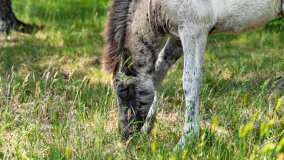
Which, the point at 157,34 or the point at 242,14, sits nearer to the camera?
the point at 242,14

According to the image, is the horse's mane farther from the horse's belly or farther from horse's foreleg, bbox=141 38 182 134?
the horse's belly

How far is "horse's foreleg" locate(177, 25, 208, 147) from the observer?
3578mm

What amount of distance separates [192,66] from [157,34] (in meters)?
0.59

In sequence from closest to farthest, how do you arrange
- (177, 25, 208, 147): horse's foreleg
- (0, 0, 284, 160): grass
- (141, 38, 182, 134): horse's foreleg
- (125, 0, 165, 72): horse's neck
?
(0, 0, 284, 160): grass → (177, 25, 208, 147): horse's foreleg → (125, 0, 165, 72): horse's neck → (141, 38, 182, 134): horse's foreleg

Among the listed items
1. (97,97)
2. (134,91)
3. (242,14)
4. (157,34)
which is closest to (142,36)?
(157,34)

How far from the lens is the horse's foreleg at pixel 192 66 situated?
358cm

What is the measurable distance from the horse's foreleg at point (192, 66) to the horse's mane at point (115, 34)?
2.32ft

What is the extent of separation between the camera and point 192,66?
11.9 ft

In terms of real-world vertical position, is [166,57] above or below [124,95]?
above

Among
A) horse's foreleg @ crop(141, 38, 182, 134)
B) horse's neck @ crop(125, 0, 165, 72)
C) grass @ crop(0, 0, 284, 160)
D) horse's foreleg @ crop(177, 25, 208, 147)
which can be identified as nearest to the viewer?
grass @ crop(0, 0, 284, 160)

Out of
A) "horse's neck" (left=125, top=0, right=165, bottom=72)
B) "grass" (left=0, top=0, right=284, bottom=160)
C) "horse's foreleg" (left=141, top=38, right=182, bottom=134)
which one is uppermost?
"horse's neck" (left=125, top=0, right=165, bottom=72)

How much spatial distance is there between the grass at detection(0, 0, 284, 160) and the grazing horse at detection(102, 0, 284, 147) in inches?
7.4

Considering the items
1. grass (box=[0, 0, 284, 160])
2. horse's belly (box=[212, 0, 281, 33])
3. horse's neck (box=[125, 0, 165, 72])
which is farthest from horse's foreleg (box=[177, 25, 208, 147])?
horse's neck (box=[125, 0, 165, 72])

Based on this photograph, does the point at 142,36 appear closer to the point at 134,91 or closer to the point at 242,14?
the point at 134,91
